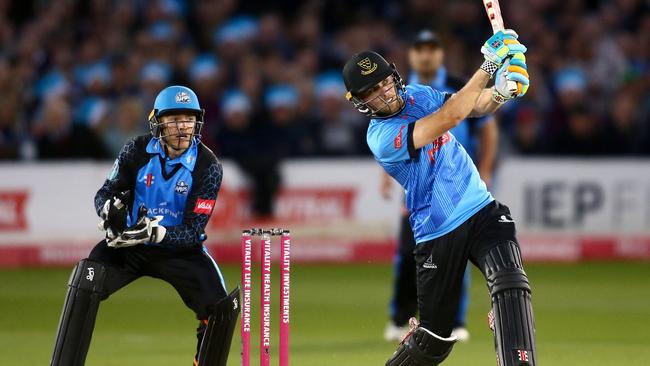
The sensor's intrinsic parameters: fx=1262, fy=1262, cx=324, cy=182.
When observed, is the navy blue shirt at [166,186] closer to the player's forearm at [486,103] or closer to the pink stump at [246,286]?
the pink stump at [246,286]

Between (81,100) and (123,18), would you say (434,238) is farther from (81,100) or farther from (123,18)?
(123,18)

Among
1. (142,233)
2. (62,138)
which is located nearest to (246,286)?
(142,233)

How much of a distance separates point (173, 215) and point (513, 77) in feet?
6.90

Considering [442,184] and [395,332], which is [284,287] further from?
[395,332]

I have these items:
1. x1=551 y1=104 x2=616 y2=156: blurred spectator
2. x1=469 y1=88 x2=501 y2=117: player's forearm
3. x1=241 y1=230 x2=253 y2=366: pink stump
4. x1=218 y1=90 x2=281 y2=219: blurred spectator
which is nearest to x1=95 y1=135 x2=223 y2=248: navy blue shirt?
x1=241 y1=230 x2=253 y2=366: pink stump

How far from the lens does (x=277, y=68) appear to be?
50.1 feet

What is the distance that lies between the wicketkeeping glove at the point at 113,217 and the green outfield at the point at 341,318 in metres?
1.88

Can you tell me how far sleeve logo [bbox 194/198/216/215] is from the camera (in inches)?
281

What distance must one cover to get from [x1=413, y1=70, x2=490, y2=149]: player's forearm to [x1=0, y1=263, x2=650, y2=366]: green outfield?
2.52 metres

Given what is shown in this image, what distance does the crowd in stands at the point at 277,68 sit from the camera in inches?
575

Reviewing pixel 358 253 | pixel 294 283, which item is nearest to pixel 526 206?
pixel 358 253

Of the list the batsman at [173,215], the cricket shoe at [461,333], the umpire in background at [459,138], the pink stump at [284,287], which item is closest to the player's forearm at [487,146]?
the umpire in background at [459,138]

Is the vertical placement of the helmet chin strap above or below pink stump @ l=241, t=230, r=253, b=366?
above

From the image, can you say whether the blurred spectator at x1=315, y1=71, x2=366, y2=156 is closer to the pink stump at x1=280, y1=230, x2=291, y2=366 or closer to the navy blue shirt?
the navy blue shirt
